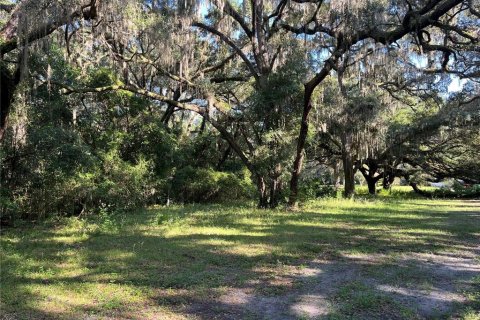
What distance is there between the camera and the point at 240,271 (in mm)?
5555

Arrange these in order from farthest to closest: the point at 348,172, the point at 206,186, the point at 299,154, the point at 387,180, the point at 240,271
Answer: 1. the point at 387,180
2. the point at 348,172
3. the point at 206,186
4. the point at 299,154
5. the point at 240,271

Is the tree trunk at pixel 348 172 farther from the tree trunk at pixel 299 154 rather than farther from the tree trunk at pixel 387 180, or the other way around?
the tree trunk at pixel 387 180

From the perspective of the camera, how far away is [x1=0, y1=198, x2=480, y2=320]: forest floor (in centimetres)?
410

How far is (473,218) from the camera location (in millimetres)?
11977

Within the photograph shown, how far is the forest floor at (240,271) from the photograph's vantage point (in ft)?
13.5

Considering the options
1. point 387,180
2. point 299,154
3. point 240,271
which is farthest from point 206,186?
point 387,180

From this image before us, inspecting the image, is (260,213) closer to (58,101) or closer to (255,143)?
(255,143)

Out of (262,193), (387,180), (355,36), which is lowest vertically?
(262,193)

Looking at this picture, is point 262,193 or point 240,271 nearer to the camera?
point 240,271

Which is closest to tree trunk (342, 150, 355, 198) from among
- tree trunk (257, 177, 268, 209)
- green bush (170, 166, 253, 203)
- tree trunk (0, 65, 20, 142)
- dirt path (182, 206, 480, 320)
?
green bush (170, 166, 253, 203)

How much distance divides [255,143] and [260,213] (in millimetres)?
2430

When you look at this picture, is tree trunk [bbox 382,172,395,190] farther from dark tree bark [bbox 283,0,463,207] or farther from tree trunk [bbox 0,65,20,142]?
tree trunk [bbox 0,65,20,142]

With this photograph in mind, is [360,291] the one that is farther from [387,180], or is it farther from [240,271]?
[387,180]

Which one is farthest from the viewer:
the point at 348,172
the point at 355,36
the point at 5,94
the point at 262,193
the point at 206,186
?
the point at 348,172
